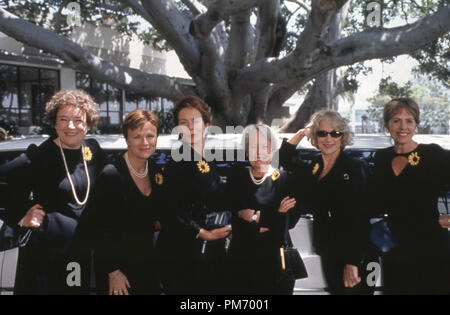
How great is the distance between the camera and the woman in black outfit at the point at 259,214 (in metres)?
2.28

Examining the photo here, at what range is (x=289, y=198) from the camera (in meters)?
2.31

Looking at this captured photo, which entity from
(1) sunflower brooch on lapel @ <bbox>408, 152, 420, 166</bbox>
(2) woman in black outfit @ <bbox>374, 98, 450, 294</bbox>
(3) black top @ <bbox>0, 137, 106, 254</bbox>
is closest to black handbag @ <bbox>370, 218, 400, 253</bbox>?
(2) woman in black outfit @ <bbox>374, 98, 450, 294</bbox>

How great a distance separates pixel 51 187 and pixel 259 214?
1164 millimetres

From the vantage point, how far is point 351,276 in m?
2.28

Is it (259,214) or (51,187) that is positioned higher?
(51,187)

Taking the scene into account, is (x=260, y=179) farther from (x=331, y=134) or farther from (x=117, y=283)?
(x=117, y=283)

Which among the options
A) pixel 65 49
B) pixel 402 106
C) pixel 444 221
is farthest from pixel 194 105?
pixel 65 49

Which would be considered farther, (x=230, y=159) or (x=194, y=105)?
(x=230, y=159)

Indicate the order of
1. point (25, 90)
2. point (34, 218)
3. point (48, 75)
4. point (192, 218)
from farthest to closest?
point (48, 75) → point (25, 90) → point (192, 218) → point (34, 218)

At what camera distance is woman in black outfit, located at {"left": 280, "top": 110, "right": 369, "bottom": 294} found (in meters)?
2.25

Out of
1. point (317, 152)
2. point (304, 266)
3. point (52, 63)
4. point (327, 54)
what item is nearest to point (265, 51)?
point (327, 54)
